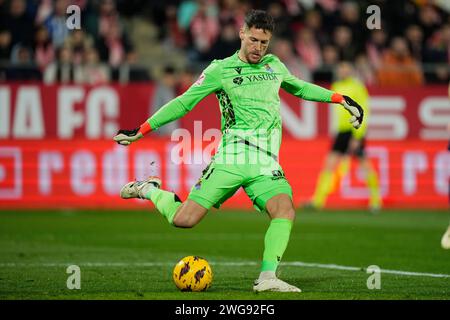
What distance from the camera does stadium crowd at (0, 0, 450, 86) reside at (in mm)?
21719

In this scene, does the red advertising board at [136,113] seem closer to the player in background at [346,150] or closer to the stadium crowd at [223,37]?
the stadium crowd at [223,37]

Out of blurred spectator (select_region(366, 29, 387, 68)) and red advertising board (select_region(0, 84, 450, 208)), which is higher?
blurred spectator (select_region(366, 29, 387, 68))

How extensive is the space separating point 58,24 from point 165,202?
13.0m

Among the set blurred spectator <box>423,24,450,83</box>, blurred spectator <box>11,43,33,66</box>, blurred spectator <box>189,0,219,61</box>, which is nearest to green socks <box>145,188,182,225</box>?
blurred spectator <box>11,43,33,66</box>

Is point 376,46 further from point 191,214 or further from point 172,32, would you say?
point 191,214

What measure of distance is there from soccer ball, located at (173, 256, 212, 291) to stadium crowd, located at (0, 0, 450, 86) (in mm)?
12850

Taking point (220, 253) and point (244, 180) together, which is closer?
point (244, 180)

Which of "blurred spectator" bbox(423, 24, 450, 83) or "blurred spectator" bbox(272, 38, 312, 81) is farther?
"blurred spectator" bbox(423, 24, 450, 83)

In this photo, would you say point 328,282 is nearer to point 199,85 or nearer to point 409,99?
point 199,85

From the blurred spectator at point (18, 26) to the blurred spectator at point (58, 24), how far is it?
1.57 ft

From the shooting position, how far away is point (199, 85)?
376 inches

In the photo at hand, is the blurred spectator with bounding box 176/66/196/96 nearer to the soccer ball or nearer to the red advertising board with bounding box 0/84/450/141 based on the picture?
the red advertising board with bounding box 0/84/450/141

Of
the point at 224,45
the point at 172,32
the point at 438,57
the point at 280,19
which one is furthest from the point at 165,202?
the point at 438,57

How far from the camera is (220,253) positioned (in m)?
13.2
